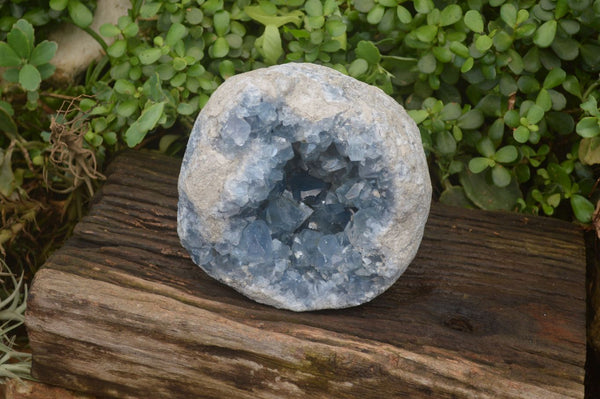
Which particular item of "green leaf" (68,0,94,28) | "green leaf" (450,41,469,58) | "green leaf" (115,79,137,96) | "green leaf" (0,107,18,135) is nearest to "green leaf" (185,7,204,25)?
"green leaf" (115,79,137,96)

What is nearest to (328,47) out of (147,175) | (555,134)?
(147,175)

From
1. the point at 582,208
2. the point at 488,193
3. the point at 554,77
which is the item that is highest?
the point at 554,77

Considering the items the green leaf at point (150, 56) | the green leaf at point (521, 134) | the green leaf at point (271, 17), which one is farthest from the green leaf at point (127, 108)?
the green leaf at point (521, 134)

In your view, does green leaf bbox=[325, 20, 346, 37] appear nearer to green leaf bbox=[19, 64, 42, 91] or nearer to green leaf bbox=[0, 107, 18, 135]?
green leaf bbox=[19, 64, 42, 91]

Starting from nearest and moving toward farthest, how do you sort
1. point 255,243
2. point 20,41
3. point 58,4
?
point 255,243, point 20,41, point 58,4

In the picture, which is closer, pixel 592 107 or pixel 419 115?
pixel 592 107

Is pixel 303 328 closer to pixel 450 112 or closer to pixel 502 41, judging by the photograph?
pixel 450 112

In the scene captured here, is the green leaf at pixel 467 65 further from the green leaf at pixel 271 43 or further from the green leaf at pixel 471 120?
the green leaf at pixel 271 43

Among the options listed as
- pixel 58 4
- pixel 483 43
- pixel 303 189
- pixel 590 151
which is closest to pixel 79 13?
pixel 58 4
